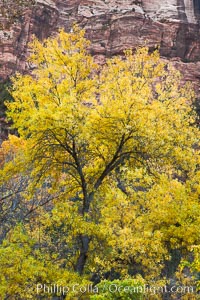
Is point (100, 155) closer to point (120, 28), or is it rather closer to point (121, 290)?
point (121, 290)

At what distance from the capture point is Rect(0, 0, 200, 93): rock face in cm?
5312

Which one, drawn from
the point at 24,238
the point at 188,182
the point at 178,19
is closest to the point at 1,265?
the point at 24,238

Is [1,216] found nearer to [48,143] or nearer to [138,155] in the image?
[48,143]

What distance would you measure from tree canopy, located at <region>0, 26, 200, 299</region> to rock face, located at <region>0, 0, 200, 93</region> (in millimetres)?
43242

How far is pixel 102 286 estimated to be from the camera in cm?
646

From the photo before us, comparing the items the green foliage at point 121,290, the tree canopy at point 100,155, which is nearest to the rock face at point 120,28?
the tree canopy at point 100,155

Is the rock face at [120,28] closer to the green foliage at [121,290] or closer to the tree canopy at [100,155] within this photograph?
the tree canopy at [100,155]

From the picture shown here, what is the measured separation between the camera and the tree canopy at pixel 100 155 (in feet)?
30.3

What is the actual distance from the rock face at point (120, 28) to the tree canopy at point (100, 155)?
43242 millimetres

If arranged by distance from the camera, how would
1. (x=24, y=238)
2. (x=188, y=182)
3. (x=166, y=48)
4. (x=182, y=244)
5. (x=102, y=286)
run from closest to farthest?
(x=102, y=286), (x=24, y=238), (x=182, y=244), (x=188, y=182), (x=166, y=48)

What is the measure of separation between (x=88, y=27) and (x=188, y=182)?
4796 centimetres

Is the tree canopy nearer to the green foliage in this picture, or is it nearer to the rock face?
the green foliage

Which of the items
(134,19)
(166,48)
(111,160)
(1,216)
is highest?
(134,19)

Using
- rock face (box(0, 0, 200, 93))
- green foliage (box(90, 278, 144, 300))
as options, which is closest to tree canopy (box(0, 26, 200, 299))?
green foliage (box(90, 278, 144, 300))
